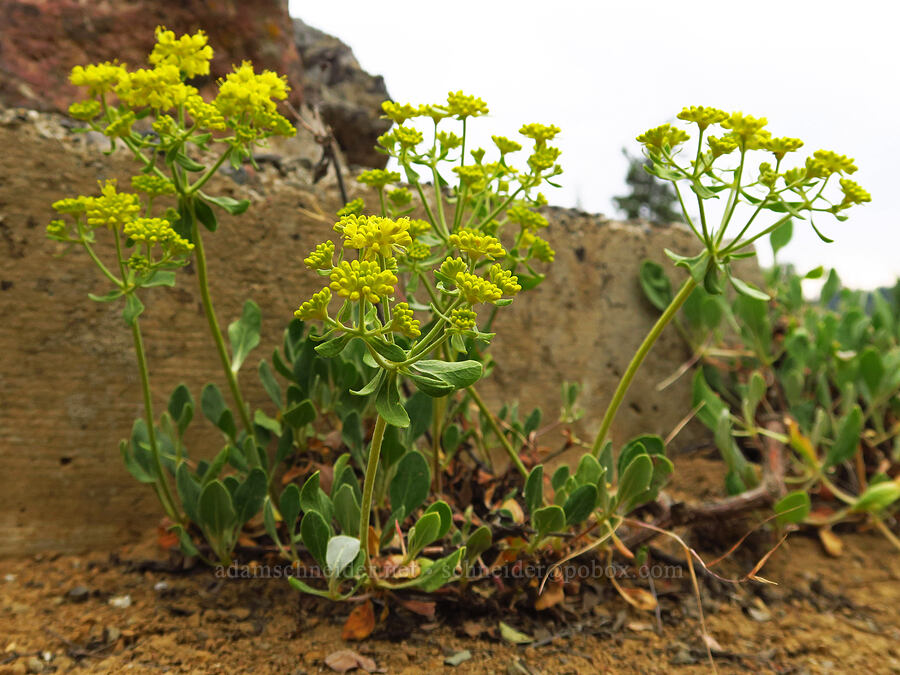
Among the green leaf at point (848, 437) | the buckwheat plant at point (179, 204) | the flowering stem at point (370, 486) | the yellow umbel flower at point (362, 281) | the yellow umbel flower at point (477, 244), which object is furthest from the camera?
the green leaf at point (848, 437)

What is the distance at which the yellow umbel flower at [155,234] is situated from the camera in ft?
4.29

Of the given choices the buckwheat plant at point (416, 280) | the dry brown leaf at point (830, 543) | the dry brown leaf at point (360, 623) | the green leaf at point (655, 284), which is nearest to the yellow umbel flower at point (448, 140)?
the buckwheat plant at point (416, 280)

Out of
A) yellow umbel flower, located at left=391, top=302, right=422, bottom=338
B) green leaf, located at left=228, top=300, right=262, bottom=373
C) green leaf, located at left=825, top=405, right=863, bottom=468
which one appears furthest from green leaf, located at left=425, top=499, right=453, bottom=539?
green leaf, located at left=825, top=405, right=863, bottom=468

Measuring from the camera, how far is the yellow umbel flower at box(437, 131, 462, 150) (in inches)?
56.5

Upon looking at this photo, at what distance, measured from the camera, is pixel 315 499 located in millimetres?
1331

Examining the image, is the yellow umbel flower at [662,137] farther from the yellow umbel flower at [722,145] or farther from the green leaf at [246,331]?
the green leaf at [246,331]

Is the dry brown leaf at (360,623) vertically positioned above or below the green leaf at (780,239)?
below

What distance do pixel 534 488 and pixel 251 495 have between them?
642 millimetres

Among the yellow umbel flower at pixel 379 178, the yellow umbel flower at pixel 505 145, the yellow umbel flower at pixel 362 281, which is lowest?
the yellow umbel flower at pixel 362 281

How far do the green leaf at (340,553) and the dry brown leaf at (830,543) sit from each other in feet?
5.42

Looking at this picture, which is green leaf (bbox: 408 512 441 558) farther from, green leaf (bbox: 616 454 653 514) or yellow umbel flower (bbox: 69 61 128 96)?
yellow umbel flower (bbox: 69 61 128 96)

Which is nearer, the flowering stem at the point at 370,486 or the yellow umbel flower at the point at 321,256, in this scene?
the yellow umbel flower at the point at 321,256

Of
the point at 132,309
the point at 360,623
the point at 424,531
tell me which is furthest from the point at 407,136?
the point at 360,623

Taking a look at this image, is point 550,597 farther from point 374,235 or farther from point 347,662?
point 374,235
